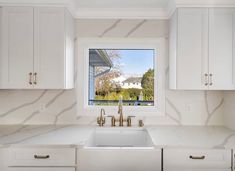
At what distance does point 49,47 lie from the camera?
8.18 ft

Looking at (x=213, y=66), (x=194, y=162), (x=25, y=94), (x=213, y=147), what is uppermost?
(x=213, y=66)

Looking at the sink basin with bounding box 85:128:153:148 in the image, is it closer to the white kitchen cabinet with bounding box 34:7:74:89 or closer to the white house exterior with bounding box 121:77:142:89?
the white house exterior with bounding box 121:77:142:89

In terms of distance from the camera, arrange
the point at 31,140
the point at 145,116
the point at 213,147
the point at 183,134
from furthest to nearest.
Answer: the point at 145,116 → the point at 183,134 → the point at 31,140 → the point at 213,147

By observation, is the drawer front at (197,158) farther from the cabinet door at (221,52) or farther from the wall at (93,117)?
the wall at (93,117)

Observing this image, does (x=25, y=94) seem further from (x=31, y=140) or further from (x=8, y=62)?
(x=31, y=140)

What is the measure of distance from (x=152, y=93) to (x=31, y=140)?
5.26 ft

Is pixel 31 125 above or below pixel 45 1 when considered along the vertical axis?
below

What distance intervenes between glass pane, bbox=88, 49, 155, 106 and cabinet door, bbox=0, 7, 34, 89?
2.77 ft

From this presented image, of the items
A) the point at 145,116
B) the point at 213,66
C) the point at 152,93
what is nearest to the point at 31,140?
the point at 145,116

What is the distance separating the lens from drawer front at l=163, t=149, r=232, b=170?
1.97 meters

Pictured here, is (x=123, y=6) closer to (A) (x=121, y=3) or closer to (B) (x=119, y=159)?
(A) (x=121, y=3)

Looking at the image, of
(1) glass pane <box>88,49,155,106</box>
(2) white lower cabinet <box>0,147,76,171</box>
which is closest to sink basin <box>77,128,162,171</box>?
(2) white lower cabinet <box>0,147,76,171</box>

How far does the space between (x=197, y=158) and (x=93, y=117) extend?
4.57 feet

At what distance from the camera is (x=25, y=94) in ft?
9.46
